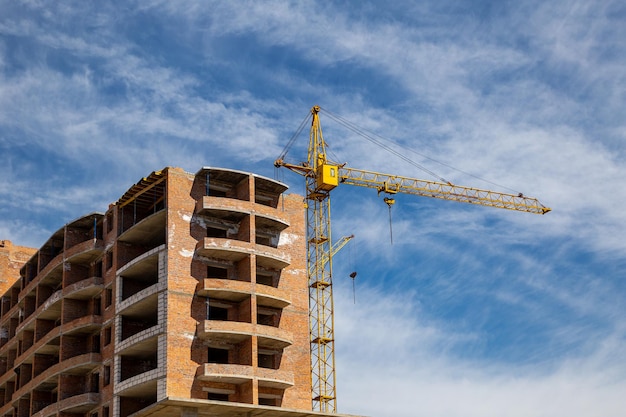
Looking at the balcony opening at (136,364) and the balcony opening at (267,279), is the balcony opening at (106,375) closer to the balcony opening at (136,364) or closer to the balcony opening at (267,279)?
the balcony opening at (136,364)

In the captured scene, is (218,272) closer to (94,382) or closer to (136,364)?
(136,364)

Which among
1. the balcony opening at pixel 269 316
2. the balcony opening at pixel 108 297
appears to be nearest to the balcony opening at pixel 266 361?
the balcony opening at pixel 269 316

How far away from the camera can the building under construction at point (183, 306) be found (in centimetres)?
6631

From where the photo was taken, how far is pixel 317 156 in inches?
4013

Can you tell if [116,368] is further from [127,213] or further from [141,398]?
[127,213]

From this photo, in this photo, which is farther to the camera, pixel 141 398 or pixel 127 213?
pixel 127 213

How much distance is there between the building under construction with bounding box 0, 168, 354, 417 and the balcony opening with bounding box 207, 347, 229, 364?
0.07 metres

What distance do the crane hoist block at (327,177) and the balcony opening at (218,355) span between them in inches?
1299

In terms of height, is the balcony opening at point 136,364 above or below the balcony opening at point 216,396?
above

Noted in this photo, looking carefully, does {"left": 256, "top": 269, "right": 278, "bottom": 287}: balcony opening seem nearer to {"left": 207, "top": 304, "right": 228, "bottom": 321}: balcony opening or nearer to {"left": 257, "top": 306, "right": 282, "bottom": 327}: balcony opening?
{"left": 257, "top": 306, "right": 282, "bottom": 327}: balcony opening

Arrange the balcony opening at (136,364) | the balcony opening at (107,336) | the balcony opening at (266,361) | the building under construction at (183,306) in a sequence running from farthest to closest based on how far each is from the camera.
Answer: the balcony opening at (107,336), the balcony opening at (266,361), the balcony opening at (136,364), the building under construction at (183,306)

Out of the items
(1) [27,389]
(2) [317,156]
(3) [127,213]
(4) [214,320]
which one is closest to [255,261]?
(4) [214,320]

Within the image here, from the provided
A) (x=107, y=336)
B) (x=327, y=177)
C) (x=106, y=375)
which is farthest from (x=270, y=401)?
(x=327, y=177)

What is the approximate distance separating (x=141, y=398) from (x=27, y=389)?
1611 centimetres
